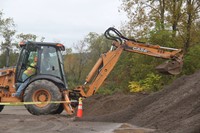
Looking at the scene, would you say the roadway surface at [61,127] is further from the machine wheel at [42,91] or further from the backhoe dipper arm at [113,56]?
the backhoe dipper arm at [113,56]

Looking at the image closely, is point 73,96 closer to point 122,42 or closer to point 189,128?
point 122,42

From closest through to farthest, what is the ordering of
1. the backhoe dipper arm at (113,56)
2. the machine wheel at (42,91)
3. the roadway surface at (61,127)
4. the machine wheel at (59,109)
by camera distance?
the roadway surface at (61,127), the machine wheel at (42,91), the machine wheel at (59,109), the backhoe dipper arm at (113,56)

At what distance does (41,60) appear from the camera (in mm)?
14852

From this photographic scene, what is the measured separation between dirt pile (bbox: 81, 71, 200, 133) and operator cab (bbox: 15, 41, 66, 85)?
1.69 m

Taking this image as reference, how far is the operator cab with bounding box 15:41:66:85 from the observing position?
14.8 meters

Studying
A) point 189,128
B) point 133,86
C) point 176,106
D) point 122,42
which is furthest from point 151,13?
point 189,128

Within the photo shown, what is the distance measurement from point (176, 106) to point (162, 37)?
14.8 metres

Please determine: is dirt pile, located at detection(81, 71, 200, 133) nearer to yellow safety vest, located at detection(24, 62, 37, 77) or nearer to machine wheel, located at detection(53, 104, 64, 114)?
machine wheel, located at detection(53, 104, 64, 114)

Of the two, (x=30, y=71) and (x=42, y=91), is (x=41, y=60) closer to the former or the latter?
(x=30, y=71)

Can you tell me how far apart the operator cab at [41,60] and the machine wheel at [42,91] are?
385 millimetres

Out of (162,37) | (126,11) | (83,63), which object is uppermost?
(126,11)

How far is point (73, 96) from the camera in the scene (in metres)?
→ 15.3

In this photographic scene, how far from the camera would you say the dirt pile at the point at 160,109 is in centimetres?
980

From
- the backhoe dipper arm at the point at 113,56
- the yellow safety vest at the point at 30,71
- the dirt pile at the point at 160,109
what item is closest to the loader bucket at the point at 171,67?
the backhoe dipper arm at the point at 113,56
